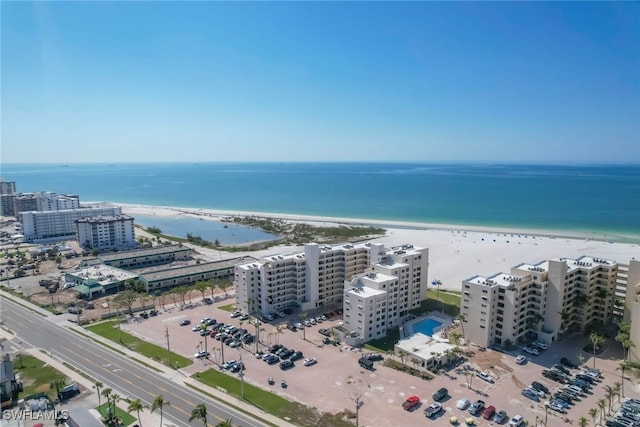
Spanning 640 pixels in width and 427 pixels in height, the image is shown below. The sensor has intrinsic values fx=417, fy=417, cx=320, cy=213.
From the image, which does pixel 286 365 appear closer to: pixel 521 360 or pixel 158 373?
pixel 158 373

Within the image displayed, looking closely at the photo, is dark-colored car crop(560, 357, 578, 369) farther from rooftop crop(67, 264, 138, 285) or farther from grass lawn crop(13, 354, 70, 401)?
rooftop crop(67, 264, 138, 285)

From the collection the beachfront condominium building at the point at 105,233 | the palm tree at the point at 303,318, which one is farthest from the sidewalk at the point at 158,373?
the beachfront condominium building at the point at 105,233

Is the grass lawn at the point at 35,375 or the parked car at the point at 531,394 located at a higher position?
the grass lawn at the point at 35,375

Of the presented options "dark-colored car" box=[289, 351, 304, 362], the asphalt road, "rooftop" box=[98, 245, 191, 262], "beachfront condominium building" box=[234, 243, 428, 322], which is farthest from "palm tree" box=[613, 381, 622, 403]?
"rooftop" box=[98, 245, 191, 262]

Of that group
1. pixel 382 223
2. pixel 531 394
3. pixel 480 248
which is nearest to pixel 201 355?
pixel 531 394

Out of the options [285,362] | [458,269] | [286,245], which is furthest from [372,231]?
[285,362]

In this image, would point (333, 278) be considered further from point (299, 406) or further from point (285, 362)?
point (299, 406)

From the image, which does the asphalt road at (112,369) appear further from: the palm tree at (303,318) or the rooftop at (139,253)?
the rooftop at (139,253)
